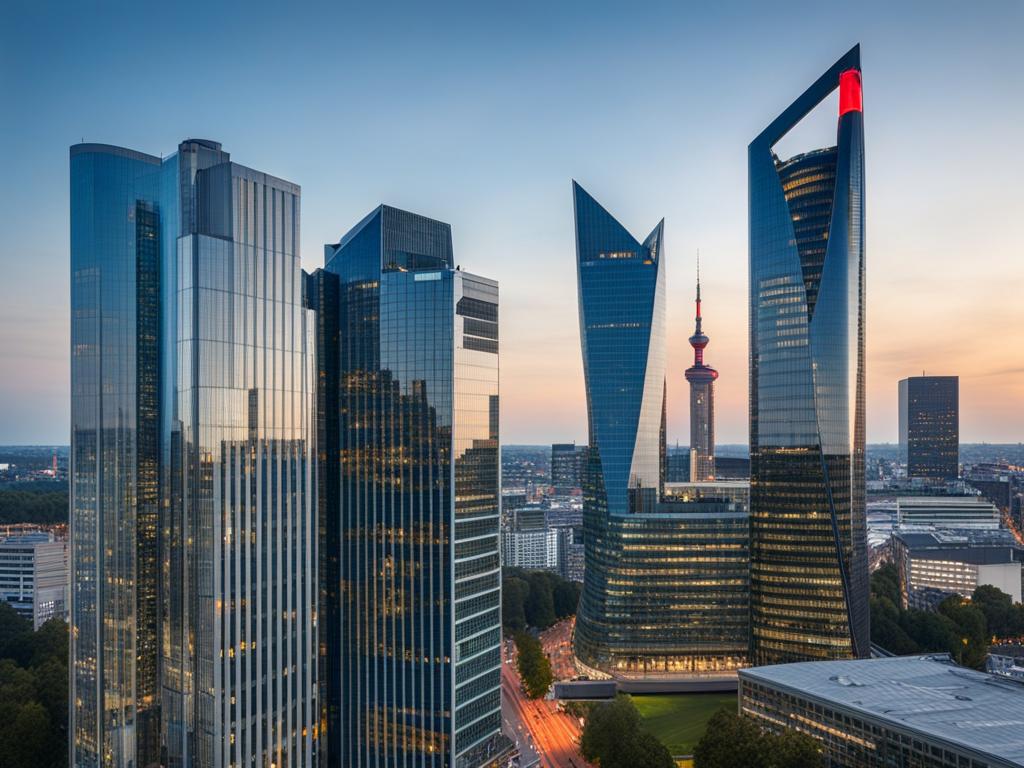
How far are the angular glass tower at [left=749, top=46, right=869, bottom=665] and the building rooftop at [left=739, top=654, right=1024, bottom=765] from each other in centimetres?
3292

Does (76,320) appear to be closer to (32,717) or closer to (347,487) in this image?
(347,487)

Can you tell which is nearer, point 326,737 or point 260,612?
point 260,612

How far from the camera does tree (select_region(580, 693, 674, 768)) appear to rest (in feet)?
434

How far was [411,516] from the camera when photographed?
144 meters

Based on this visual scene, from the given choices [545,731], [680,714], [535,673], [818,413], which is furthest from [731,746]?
[818,413]

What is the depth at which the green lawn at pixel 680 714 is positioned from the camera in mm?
159750

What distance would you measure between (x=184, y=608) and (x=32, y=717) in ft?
173

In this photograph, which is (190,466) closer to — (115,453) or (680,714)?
(115,453)

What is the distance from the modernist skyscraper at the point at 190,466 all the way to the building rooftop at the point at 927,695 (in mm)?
86450

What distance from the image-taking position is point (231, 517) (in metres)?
113

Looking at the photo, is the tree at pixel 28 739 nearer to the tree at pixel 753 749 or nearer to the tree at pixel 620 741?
the tree at pixel 620 741

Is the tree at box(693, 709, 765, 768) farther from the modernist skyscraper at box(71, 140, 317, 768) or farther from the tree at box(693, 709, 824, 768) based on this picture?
the modernist skyscraper at box(71, 140, 317, 768)

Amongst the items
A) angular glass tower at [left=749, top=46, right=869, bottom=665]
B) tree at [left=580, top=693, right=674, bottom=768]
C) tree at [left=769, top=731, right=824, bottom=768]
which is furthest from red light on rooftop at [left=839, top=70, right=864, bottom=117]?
tree at [left=580, top=693, right=674, bottom=768]

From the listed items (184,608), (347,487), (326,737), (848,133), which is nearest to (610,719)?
(326,737)
